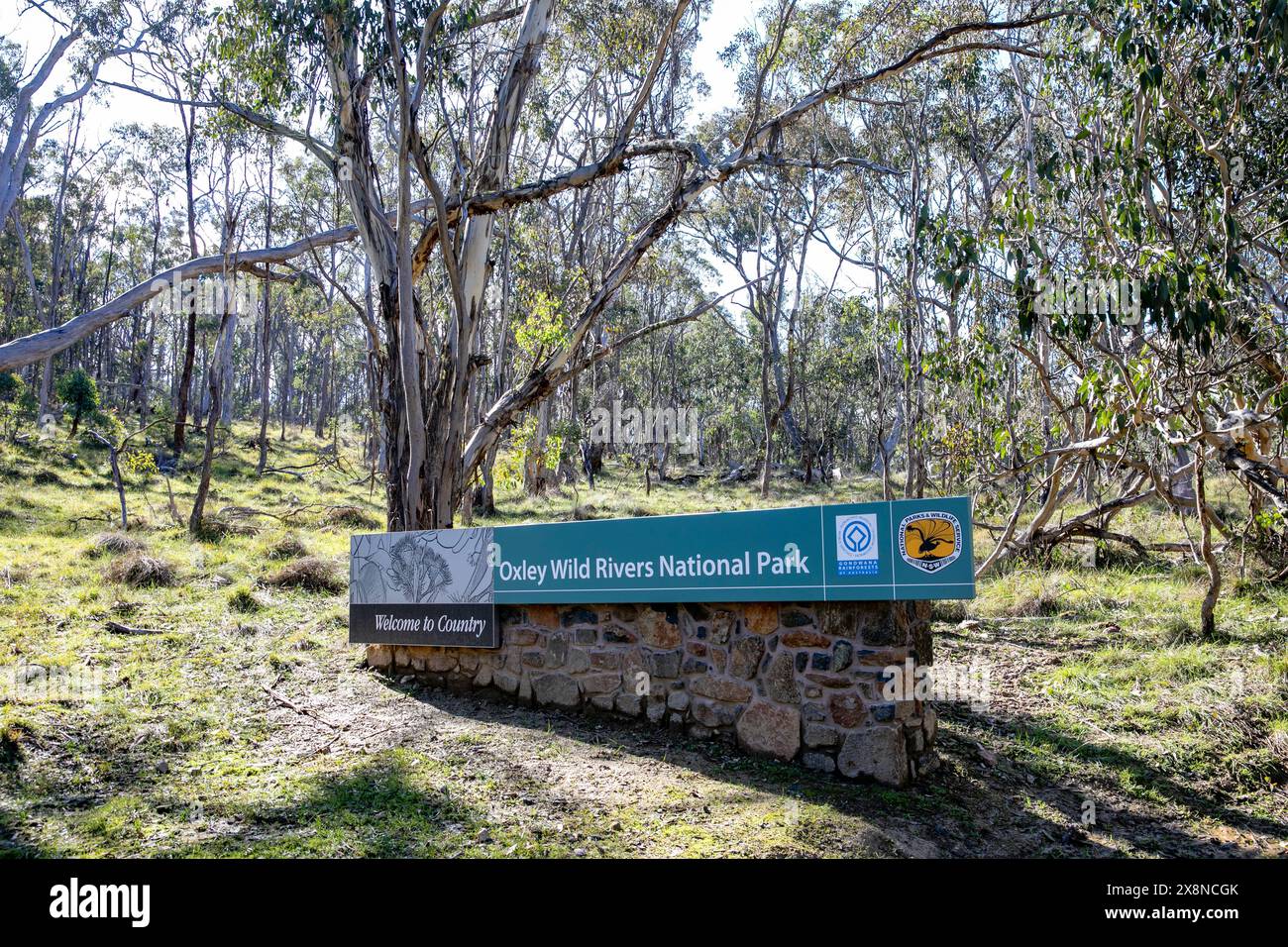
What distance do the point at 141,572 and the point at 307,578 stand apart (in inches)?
73.9

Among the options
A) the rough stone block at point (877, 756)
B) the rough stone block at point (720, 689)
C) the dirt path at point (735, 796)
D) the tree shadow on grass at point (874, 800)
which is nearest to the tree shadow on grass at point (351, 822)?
the dirt path at point (735, 796)

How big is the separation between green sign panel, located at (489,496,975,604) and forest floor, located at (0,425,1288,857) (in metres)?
1.03

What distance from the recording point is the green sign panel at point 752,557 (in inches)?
201

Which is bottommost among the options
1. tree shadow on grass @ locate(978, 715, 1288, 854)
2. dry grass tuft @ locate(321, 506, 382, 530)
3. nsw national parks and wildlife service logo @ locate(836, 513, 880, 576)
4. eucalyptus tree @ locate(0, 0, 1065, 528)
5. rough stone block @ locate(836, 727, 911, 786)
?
tree shadow on grass @ locate(978, 715, 1288, 854)

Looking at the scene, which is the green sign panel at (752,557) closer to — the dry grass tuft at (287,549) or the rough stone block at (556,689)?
the rough stone block at (556,689)

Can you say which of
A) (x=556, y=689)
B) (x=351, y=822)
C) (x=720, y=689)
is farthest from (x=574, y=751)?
(x=351, y=822)

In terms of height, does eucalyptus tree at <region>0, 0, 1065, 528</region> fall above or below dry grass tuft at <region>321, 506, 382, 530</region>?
above

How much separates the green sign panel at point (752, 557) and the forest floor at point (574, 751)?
1033 mm

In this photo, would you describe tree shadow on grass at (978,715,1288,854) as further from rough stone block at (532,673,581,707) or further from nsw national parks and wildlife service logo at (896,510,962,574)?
rough stone block at (532,673,581,707)

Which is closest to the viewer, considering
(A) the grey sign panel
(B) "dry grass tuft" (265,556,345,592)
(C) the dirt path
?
(C) the dirt path

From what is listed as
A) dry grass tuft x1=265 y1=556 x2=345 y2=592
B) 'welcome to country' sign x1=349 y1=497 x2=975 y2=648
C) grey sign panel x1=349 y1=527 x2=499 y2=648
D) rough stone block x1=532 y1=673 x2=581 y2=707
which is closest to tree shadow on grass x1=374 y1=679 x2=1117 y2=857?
rough stone block x1=532 y1=673 x2=581 y2=707

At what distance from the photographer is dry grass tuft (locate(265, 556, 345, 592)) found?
1110 cm
